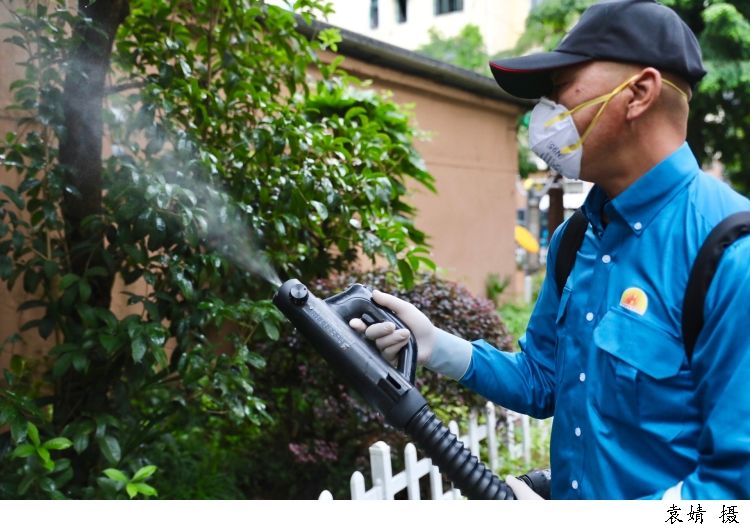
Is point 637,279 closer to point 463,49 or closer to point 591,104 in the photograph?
point 591,104

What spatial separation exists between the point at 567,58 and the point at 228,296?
2251mm

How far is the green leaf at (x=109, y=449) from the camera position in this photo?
2.61 m

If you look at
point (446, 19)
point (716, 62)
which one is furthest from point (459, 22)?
point (716, 62)

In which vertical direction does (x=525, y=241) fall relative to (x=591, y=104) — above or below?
below

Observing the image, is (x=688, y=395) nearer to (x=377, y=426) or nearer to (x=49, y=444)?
(x=49, y=444)

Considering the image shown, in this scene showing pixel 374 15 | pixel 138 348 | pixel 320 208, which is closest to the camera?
pixel 138 348

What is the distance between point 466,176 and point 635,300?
27.9 feet

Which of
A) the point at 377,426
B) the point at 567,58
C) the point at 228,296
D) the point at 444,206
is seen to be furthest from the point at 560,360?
the point at 444,206

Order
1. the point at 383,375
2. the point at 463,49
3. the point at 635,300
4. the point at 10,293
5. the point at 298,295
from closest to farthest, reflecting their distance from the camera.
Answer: the point at 635,300, the point at 383,375, the point at 298,295, the point at 10,293, the point at 463,49

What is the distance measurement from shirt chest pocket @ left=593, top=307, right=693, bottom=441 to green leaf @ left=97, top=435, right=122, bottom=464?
1837mm

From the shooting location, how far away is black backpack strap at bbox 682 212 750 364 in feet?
4.38

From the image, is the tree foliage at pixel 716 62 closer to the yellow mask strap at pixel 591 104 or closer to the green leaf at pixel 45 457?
the yellow mask strap at pixel 591 104

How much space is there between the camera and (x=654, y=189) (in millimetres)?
1497

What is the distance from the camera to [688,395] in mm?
1375
